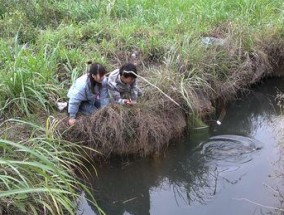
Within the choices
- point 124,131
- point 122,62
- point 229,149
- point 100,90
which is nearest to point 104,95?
point 100,90

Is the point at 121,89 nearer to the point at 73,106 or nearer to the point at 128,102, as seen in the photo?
the point at 128,102

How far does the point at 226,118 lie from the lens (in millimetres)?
5605

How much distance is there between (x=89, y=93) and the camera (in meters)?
4.40

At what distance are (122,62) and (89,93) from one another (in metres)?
1.30

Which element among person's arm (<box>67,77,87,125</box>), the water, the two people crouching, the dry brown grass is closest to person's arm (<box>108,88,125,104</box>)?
the two people crouching

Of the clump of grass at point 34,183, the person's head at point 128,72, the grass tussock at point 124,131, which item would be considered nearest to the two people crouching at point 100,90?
the person's head at point 128,72

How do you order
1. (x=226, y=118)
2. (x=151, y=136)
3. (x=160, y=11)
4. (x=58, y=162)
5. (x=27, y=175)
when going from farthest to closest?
(x=160, y=11)
(x=226, y=118)
(x=151, y=136)
(x=58, y=162)
(x=27, y=175)

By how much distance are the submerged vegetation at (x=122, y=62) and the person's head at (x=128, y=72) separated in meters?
0.27

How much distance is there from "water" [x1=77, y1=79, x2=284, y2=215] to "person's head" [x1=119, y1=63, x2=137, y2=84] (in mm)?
898

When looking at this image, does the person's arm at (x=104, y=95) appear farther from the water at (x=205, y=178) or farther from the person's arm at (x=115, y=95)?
the water at (x=205, y=178)

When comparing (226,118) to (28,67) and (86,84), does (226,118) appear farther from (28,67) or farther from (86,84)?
(28,67)

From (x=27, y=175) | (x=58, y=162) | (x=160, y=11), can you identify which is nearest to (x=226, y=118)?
(x=160, y=11)

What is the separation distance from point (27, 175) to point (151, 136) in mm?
1641

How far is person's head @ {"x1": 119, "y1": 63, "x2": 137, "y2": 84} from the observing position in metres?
4.29
